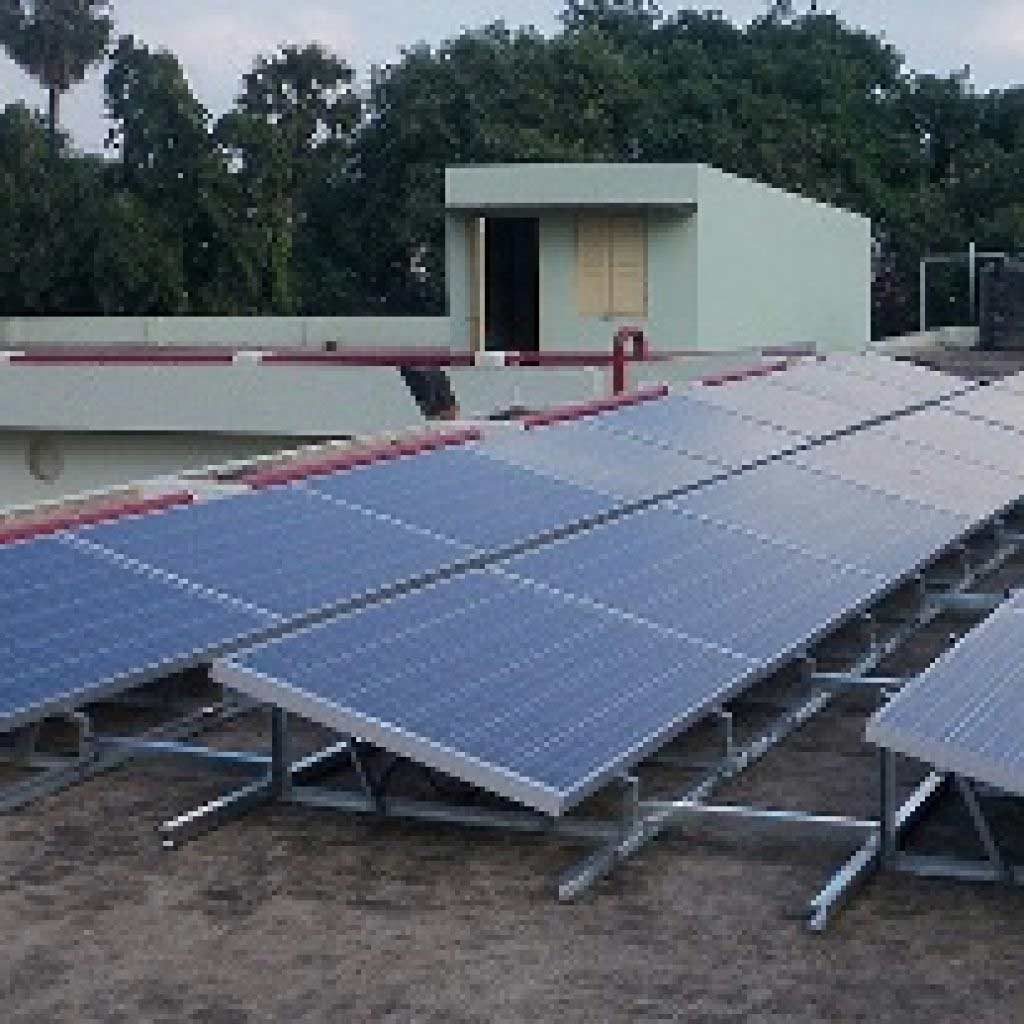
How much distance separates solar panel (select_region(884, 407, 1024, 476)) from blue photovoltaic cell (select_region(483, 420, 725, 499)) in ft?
10.3

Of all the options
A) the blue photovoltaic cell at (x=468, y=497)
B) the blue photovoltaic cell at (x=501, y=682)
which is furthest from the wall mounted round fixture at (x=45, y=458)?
the blue photovoltaic cell at (x=501, y=682)

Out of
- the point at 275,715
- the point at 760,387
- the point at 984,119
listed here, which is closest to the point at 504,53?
the point at 984,119

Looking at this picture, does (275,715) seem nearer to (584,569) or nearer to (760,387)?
(584,569)

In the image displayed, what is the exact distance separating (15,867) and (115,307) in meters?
47.7

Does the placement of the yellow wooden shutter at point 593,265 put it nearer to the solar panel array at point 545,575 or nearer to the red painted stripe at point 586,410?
the red painted stripe at point 586,410

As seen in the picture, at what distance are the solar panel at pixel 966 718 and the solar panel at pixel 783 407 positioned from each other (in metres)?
8.23

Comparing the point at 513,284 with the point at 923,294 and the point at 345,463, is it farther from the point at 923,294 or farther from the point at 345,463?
the point at 345,463

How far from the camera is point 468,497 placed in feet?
36.9

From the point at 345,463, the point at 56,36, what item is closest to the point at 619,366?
the point at 345,463

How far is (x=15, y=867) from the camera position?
727 centimetres

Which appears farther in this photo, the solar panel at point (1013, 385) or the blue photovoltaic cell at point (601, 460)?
the solar panel at point (1013, 385)

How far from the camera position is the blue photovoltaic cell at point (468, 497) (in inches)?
416

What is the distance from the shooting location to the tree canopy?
2127 inches

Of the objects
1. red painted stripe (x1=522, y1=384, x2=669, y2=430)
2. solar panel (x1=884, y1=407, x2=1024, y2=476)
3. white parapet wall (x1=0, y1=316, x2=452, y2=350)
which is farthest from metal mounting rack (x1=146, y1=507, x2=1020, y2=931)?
white parapet wall (x1=0, y1=316, x2=452, y2=350)
